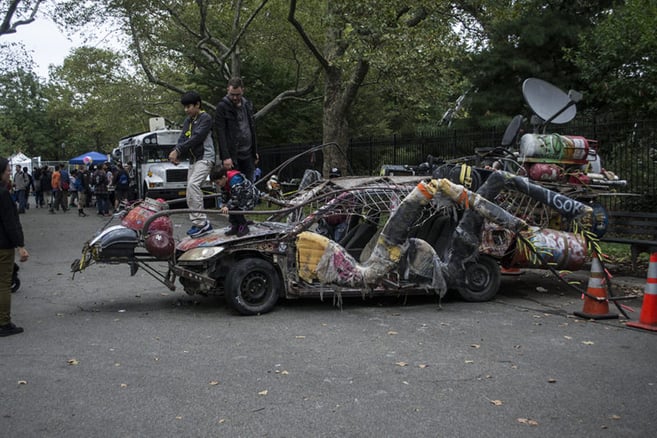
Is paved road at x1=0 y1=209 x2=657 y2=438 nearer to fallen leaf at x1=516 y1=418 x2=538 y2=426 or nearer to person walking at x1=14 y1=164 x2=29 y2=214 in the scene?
fallen leaf at x1=516 y1=418 x2=538 y2=426

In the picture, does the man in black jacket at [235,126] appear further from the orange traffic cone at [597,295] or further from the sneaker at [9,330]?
the orange traffic cone at [597,295]

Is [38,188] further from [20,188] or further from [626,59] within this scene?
[626,59]

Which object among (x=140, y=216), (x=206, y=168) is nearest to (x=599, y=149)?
(x=206, y=168)

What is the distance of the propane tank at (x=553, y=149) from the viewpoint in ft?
30.5

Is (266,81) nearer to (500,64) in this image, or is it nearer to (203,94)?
(203,94)

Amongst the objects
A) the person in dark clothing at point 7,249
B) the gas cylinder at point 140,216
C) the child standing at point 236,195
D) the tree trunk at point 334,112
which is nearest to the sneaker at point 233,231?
the child standing at point 236,195

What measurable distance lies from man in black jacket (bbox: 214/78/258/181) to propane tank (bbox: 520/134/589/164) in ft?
13.3

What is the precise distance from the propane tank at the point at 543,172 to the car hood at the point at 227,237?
12.8ft

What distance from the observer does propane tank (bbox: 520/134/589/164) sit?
929 centimetres

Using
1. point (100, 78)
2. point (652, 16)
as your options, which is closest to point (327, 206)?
point (652, 16)

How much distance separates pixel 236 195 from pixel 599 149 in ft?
32.3

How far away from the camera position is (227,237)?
746cm

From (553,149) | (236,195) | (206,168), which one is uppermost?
(553,149)

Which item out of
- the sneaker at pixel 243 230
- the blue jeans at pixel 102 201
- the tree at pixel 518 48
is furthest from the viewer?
the blue jeans at pixel 102 201
